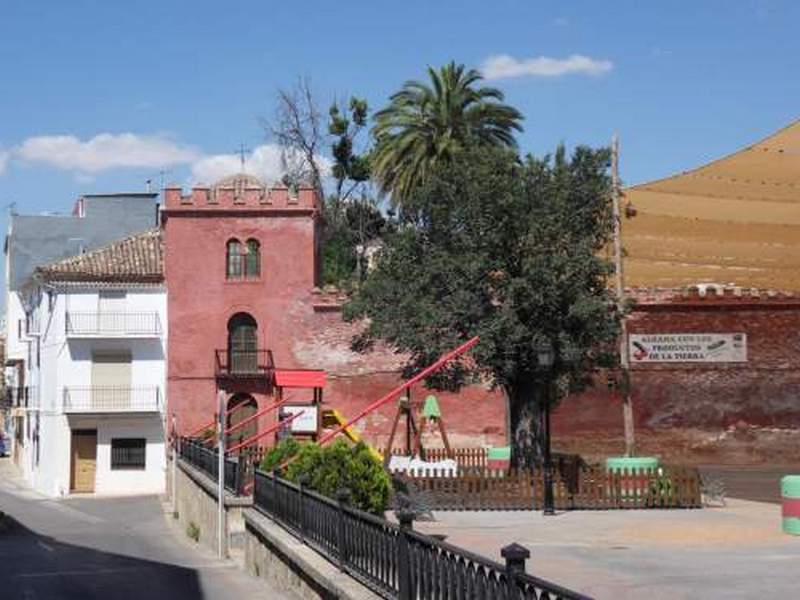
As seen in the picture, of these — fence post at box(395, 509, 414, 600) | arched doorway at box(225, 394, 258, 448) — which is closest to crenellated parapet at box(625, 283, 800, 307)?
arched doorway at box(225, 394, 258, 448)

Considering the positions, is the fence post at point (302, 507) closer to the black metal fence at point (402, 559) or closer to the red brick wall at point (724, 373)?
the black metal fence at point (402, 559)

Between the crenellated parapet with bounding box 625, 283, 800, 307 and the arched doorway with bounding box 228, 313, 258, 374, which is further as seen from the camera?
the arched doorway with bounding box 228, 313, 258, 374

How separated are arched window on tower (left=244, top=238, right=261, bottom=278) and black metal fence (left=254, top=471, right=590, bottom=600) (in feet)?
94.9

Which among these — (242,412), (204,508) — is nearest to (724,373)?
(242,412)

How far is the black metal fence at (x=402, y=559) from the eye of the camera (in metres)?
5.52

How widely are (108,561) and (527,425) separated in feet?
32.8

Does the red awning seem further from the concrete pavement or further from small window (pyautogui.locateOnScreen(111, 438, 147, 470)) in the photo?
the concrete pavement

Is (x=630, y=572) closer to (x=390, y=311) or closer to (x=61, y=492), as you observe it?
(x=390, y=311)

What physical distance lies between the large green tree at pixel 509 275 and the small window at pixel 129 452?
19791 millimetres

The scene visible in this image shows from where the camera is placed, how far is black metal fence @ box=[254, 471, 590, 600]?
5.52 meters

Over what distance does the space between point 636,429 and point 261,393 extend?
13.9 meters

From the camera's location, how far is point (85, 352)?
42.8m

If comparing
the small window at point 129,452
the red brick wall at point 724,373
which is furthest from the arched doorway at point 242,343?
the red brick wall at point 724,373

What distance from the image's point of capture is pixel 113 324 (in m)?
42.7
